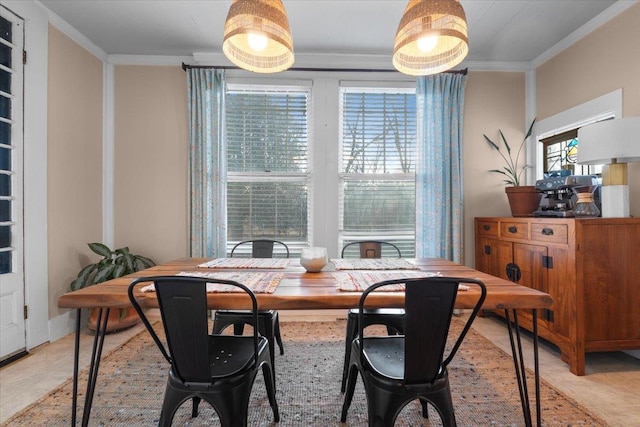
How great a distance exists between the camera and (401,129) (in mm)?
3246

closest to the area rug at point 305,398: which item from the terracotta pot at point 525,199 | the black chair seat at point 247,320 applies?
the black chair seat at point 247,320

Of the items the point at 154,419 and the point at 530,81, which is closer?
the point at 154,419

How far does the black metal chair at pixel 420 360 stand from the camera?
3.46 feet

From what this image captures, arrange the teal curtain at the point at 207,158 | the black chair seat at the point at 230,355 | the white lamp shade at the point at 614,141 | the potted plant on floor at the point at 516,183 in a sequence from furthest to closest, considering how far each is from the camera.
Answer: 1. the teal curtain at the point at 207,158
2. the potted plant on floor at the point at 516,183
3. the white lamp shade at the point at 614,141
4. the black chair seat at the point at 230,355

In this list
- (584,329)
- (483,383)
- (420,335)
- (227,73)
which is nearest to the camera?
(420,335)

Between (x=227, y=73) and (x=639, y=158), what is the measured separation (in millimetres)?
3382

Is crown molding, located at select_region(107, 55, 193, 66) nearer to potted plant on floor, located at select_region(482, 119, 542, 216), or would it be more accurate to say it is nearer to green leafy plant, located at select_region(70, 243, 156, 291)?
green leafy plant, located at select_region(70, 243, 156, 291)

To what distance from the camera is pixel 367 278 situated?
4.94 feet

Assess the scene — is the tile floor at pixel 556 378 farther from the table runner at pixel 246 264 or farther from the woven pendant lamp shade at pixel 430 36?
the woven pendant lamp shade at pixel 430 36

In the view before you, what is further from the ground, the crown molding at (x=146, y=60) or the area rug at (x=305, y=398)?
the crown molding at (x=146, y=60)

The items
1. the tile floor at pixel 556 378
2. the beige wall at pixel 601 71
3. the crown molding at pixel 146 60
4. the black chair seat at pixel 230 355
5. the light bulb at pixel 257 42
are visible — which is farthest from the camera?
the crown molding at pixel 146 60

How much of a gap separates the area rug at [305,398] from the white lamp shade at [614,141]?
152 cm

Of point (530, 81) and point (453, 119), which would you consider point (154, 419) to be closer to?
point (453, 119)

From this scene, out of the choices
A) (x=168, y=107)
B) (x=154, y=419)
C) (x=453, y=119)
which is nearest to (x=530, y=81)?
(x=453, y=119)
